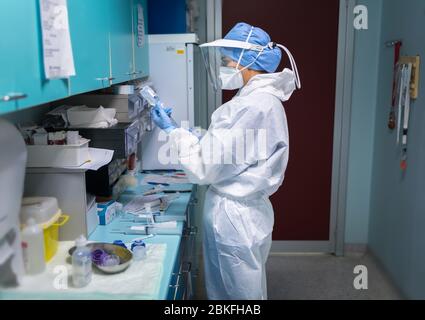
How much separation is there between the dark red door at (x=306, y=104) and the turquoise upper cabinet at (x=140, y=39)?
2.46 ft

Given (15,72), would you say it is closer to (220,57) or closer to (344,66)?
(220,57)

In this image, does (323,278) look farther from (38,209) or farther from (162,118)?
(38,209)

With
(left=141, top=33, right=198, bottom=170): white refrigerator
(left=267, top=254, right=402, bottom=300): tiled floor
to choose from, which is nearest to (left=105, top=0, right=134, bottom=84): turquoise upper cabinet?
(left=141, top=33, right=198, bottom=170): white refrigerator

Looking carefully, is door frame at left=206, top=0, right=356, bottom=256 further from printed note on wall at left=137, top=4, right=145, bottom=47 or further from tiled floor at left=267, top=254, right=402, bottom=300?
printed note on wall at left=137, top=4, right=145, bottom=47

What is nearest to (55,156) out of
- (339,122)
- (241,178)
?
(241,178)

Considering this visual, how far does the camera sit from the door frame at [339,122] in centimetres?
304

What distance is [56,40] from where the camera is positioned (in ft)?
3.90

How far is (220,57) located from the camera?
204cm

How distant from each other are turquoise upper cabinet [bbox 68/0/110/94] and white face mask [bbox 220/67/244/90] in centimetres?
51

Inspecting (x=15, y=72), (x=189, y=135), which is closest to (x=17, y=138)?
(x=15, y=72)

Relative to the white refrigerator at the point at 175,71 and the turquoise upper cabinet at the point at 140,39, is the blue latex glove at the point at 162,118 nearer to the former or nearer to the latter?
the turquoise upper cabinet at the point at 140,39

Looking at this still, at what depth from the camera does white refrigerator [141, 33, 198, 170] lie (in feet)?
8.54

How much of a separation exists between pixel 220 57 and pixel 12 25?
47.0 inches

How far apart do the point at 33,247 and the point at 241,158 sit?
0.86 metres
